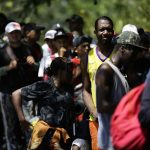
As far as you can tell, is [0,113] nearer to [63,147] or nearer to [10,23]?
[10,23]

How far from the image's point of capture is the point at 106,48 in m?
9.77

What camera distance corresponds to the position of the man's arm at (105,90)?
26.1ft

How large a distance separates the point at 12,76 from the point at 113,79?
4800 millimetres

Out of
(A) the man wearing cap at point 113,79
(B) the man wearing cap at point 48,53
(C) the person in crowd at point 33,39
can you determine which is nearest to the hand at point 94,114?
(A) the man wearing cap at point 113,79

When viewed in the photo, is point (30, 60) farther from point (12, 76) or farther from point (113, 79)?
point (113, 79)

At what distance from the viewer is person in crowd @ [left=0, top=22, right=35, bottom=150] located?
495 inches

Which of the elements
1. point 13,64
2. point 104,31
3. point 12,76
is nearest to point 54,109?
point 104,31

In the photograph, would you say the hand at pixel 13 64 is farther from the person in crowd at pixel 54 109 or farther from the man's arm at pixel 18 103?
the person in crowd at pixel 54 109

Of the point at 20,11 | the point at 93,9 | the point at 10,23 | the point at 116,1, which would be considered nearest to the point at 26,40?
the point at 10,23

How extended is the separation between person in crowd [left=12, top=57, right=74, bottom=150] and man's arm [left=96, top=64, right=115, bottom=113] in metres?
1.99

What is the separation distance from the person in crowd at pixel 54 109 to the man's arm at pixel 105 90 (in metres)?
1.99

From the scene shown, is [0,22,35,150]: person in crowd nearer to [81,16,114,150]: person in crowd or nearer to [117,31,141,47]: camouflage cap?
[81,16,114,150]: person in crowd

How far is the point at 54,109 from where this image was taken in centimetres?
998

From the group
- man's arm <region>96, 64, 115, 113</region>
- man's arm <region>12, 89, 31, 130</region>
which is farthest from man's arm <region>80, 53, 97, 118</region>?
man's arm <region>96, 64, 115, 113</region>
